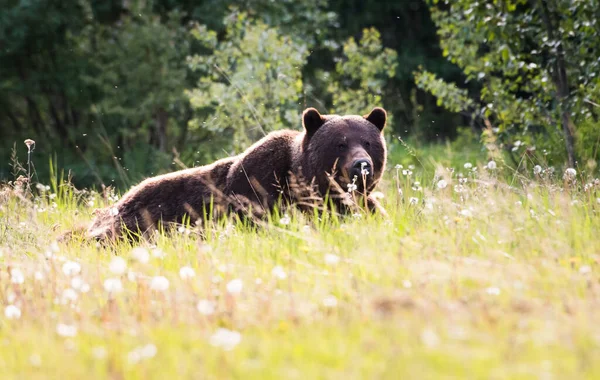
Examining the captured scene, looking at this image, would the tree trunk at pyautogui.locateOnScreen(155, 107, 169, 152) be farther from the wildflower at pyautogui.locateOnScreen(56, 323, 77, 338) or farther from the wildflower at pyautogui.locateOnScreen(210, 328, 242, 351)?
the wildflower at pyautogui.locateOnScreen(210, 328, 242, 351)

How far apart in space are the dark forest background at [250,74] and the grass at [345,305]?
3622mm

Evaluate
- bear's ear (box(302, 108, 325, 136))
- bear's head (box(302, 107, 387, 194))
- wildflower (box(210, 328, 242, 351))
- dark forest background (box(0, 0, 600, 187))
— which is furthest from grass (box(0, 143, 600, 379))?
dark forest background (box(0, 0, 600, 187))

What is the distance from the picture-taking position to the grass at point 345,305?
275 centimetres

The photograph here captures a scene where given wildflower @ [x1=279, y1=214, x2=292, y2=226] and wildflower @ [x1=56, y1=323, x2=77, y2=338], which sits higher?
wildflower @ [x1=56, y1=323, x2=77, y2=338]

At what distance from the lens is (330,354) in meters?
2.79

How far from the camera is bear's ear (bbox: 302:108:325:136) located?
6.35 m

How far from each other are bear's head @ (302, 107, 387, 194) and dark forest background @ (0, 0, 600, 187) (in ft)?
7.40

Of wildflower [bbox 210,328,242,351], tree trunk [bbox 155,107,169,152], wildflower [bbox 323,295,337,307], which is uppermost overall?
wildflower [bbox 210,328,242,351]

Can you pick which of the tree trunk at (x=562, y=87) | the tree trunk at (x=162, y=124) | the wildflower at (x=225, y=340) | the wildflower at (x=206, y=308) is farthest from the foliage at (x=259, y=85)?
the wildflower at (x=225, y=340)

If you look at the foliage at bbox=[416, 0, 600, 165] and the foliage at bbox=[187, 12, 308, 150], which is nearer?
the foliage at bbox=[416, 0, 600, 165]

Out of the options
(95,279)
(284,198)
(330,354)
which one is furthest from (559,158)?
(330,354)

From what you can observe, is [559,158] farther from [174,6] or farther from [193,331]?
[174,6]

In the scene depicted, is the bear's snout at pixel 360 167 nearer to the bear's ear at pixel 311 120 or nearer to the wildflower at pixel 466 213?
the bear's ear at pixel 311 120

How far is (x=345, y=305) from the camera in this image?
3.46 m
